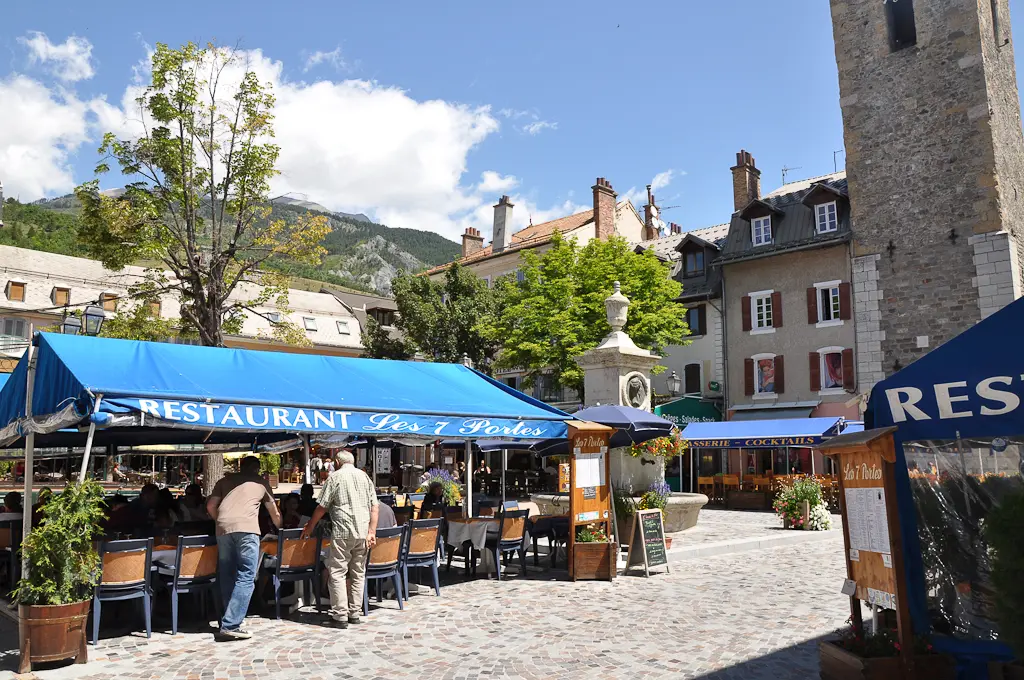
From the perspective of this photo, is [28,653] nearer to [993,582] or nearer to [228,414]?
[228,414]

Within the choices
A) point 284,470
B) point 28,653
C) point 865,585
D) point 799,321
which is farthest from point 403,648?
point 284,470

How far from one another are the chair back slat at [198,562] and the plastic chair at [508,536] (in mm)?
3912

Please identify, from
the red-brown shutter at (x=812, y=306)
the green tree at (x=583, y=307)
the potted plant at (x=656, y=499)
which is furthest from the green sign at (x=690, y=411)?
the potted plant at (x=656, y=499)

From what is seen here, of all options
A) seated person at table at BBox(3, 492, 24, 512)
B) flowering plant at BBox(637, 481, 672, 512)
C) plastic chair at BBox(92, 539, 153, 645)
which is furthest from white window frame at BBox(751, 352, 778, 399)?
plastic chair at BBox(92, 539, 153, 645)

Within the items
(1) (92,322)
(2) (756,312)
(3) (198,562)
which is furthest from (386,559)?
(2) (756,312)

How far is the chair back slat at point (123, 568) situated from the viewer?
7262 millimetres

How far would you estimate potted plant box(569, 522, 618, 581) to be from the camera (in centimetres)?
1061


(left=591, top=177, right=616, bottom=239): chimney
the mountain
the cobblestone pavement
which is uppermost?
the mountain

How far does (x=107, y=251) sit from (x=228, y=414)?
11959 millimetres

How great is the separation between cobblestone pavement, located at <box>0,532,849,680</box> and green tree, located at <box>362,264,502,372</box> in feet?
84.5

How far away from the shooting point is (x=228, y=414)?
313 inches

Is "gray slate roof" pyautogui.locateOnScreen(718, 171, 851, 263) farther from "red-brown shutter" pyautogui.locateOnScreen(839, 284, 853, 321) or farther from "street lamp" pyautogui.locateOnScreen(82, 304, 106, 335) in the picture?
"street lamp" pyautogui.locateOnScreen(82, 304, 106, 335)

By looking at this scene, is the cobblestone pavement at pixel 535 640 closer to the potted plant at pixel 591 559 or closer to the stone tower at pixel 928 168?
the potted plant at pixel 591 559

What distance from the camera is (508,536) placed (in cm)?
1088
